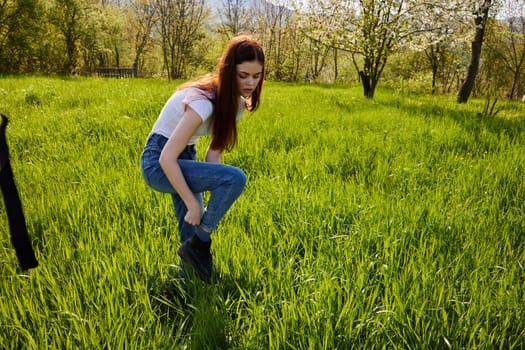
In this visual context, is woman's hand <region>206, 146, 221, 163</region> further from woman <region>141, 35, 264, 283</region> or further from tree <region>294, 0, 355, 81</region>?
tree <region>294, 0, 355, 81</region>

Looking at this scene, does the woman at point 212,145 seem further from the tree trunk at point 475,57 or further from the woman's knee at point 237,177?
the tree trunk at point 475,57

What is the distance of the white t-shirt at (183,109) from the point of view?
1620 millimetres

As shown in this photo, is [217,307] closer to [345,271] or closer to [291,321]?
[291,321]

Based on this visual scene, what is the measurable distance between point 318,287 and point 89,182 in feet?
8.24

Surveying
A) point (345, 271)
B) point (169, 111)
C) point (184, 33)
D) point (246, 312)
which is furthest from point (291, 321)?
point (184, 33)

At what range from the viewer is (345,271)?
1899 millimetres

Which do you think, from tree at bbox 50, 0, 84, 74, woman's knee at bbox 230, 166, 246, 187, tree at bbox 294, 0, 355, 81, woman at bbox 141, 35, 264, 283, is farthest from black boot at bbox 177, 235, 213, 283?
tree at bbox 50, 0, 84, 74

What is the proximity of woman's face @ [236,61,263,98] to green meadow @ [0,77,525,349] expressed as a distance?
1.01 meters

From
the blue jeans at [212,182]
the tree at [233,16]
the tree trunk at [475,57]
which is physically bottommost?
the blue jeans at [212,182]

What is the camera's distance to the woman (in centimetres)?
160

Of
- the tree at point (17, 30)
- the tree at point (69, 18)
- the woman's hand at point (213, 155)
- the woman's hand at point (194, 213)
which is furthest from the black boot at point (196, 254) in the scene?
the tree at point (69, 18)

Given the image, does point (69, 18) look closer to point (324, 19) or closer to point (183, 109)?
point (324, 19)

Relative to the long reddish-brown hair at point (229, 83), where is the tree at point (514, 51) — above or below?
above

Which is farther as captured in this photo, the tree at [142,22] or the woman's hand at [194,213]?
the tree at [142,22]
